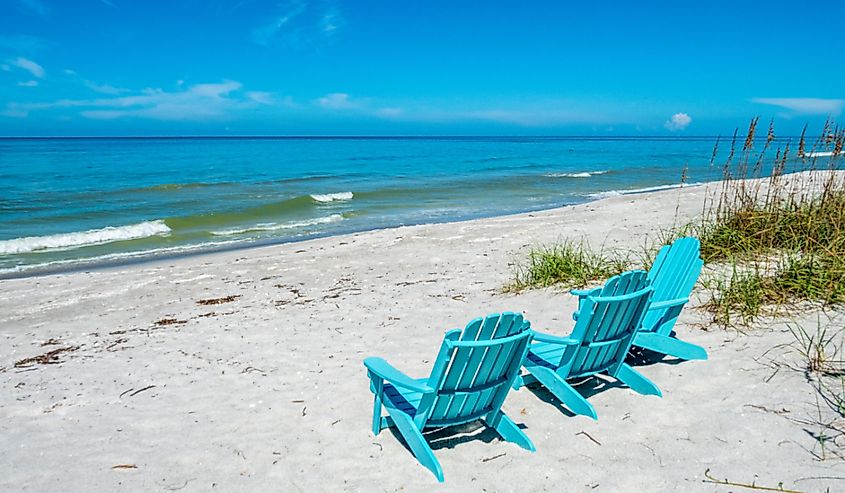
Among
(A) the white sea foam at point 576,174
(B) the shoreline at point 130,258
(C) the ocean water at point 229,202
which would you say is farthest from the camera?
(A) the white sea foam at point 576,174

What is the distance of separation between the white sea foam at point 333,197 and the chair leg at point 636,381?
737 inches

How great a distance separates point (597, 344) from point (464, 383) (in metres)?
1.08

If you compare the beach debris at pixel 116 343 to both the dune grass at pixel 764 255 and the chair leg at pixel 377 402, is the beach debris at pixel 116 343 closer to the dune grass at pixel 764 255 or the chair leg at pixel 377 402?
the chair leg at pixel 377 402

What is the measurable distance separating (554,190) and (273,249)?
15311 millimetres

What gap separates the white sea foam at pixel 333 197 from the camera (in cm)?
2234

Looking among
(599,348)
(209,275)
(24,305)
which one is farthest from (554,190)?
(599,348)

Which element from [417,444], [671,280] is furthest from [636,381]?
[417,444]

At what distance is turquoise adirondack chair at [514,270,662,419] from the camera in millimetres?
3693

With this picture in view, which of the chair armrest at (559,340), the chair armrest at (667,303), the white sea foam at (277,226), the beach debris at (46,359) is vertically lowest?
the white sea foam at (277,226)

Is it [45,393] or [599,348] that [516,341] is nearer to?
[599,348]

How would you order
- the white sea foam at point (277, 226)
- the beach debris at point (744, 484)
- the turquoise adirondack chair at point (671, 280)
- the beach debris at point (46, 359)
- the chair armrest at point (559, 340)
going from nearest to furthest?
the beach debris at point (744, 484) < the chair armrest at point (559, 340) < the turquoise adirondack chair at point (671, 280) < the beach debris at point (46, 359) < the white sea foam at point (277, 226)

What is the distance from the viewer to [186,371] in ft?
16.7

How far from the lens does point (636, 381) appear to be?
13.4 feet

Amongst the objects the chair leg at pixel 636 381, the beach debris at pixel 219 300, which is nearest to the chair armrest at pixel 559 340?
the chair leg at pixel 636 381
